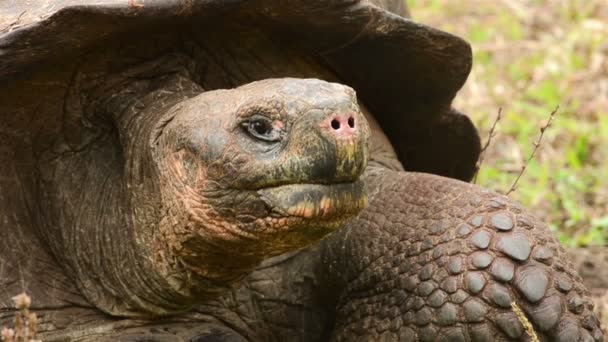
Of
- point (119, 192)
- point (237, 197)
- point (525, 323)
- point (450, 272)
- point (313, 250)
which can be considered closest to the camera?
point (237, 197)

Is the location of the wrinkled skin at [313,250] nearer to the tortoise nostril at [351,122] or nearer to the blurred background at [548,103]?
the tortoise nostril at [351,122]

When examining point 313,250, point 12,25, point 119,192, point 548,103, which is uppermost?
point 12,25

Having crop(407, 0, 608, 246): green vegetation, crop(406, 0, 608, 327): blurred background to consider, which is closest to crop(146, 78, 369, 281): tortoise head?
crop(406, 0, 608, 327): blurred background

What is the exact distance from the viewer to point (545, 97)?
6676mm

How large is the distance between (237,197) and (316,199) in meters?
0.21

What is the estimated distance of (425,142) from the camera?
14.4 ft

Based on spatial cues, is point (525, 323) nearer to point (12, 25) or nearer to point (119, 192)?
point (119, 192)

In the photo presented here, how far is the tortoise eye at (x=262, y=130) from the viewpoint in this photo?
8.79 ft

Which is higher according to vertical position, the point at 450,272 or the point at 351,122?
the point at 351,122

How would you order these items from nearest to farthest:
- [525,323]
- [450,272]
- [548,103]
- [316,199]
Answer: [316,199], [525,323], [450,272], [548,103]

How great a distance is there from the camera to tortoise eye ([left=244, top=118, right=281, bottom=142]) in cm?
268

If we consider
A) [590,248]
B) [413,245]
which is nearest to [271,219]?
[413,245]

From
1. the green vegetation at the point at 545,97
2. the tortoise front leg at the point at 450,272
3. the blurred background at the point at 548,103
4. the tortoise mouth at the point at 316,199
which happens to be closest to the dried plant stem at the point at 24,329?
the tortoise mouth at the point at 316,199

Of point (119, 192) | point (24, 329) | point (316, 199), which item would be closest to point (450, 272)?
point (316, 199)
